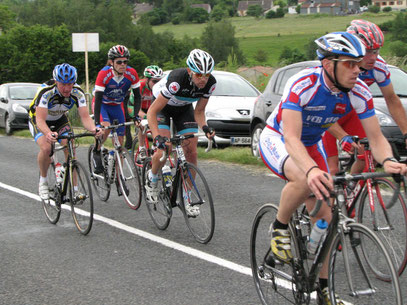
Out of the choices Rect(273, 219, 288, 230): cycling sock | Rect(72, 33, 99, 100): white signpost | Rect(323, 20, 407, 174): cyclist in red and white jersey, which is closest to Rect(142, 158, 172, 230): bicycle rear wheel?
Rect(323, 20, 407, 174): cyclist in red and white jersey

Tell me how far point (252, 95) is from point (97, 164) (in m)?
6.66

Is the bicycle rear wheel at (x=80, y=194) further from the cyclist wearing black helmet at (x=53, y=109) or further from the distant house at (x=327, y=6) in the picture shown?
the distant house at (x=327, y=6)

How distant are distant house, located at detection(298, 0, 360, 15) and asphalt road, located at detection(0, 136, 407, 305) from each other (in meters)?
153

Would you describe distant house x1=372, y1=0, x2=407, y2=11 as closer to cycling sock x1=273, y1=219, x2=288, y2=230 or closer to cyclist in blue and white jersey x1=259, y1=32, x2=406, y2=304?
cyclist in blue and white jersey x1=259, y1=32, x2=406, y2=304

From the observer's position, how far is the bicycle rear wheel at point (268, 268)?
14.2 ft

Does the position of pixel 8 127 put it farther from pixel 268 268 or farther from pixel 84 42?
pixel 268 268

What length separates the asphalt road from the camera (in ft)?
17.3

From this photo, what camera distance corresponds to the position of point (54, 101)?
8.01 m

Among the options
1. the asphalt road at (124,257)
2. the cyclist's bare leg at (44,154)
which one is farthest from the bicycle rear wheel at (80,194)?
the cyclist's bare leg at (44,154)

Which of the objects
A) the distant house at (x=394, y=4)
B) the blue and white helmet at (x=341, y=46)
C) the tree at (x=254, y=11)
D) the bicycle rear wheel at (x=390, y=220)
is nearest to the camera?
the blue and white helmet at (x=341, y=46)

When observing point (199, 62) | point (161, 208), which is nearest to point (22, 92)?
point (161, 208)

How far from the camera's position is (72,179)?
7738mm

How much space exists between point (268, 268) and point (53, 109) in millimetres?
4496

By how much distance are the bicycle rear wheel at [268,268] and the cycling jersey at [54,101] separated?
13.4ft
